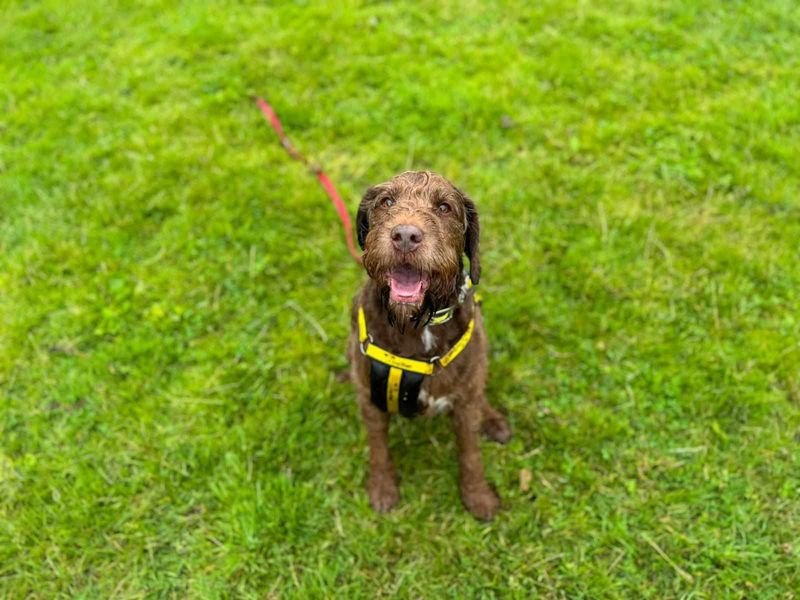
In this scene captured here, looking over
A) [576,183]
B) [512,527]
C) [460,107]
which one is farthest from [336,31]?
[512,527]

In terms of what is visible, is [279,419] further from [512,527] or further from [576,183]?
[576,183]

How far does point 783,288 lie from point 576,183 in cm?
191

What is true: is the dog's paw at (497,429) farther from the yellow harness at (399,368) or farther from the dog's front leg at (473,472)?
the yellow harness at (399,368)

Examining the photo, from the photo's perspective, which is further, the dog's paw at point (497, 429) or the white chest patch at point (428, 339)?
the dog's paw at point (497, 429)

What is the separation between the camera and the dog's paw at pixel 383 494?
12.3 feet

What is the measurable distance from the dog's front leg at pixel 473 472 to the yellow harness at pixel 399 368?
506 mm

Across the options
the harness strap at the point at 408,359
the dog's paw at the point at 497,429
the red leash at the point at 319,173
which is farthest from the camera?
the red leash at the point at 319,173

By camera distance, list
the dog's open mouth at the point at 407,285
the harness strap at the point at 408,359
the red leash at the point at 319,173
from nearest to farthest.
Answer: the dog's open mouth at the point at 407,285
the harness strap at the point at 408,359
the red leash at the point at 319,173

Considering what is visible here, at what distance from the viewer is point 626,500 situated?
146 inches

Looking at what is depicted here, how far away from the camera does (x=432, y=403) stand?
3.39m

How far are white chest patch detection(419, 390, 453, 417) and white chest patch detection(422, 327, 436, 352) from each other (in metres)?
0.30

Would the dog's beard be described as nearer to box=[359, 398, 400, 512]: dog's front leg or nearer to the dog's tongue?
the dog's tongue

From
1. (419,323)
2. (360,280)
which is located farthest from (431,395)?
(360,280)

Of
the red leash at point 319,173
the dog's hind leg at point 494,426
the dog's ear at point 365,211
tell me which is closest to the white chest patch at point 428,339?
the dog's ear at point 365,211
